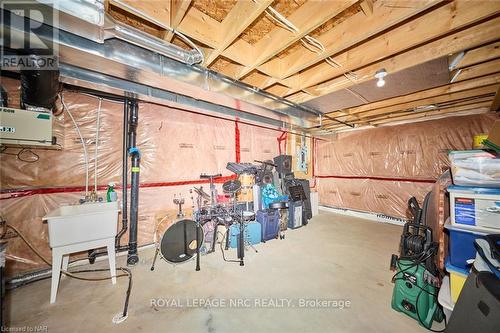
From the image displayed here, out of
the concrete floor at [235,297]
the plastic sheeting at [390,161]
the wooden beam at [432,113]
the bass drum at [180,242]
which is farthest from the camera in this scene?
the plastic sheeting at [390,161]

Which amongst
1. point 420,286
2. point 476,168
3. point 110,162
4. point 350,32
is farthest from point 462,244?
point 110,162

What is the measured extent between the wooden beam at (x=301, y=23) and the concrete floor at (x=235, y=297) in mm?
2672

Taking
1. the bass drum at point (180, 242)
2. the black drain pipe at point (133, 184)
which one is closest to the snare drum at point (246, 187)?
the bass drum at point (180, 242)

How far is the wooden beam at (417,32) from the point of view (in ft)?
4.76

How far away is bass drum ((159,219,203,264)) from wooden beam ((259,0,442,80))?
2381mm

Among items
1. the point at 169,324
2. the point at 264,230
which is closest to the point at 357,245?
the point at 264,230

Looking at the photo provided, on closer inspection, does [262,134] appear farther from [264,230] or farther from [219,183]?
[264,230]

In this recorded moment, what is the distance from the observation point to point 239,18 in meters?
1.60

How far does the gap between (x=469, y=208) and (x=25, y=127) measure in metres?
4.48

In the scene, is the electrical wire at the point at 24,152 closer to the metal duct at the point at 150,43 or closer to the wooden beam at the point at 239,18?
the metal duct at the point at 150,43

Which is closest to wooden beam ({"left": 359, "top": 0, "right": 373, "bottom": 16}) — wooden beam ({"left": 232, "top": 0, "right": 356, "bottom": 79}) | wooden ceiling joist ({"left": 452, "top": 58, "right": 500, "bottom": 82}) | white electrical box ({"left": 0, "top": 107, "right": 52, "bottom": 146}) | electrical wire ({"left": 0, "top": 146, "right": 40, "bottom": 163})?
wooden beam ({"left": 232, "top": 0, "right": 356, "bottom": 79})

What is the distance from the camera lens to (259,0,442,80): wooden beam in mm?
1446

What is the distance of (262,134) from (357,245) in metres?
3.33

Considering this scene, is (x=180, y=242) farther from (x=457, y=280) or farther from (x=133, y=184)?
(x=457, y=280)
